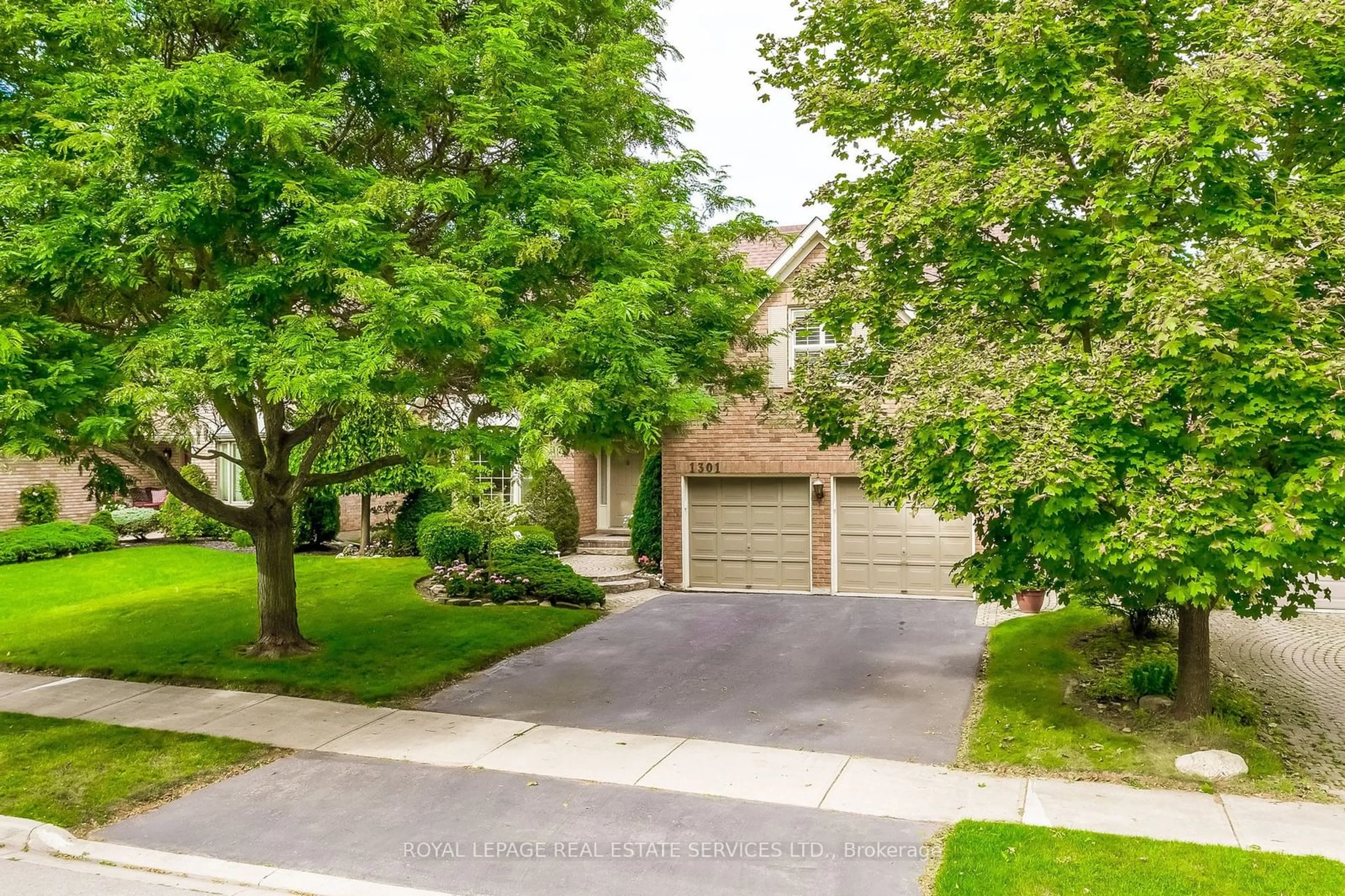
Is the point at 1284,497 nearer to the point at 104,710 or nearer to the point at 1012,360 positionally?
the point at 1012,360

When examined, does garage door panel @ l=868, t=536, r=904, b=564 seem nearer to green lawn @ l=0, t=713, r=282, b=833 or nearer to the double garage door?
the double garage door

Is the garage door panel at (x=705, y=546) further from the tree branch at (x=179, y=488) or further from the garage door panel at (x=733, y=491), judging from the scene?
the tree branch at (x=179, y=488)

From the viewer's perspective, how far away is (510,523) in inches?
623

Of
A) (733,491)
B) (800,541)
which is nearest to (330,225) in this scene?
(733,491)

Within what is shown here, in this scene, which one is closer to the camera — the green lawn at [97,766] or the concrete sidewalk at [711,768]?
the concrete sidewalk at [711,768]

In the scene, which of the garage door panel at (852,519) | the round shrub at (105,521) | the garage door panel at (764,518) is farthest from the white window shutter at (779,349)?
the round shrub at (105,521)

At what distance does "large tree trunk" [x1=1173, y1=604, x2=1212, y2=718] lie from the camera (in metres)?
7.80

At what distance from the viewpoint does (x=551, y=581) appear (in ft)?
48.0

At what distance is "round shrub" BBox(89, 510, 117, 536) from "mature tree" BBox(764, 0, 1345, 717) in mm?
19779

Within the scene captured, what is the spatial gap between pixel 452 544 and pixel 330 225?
9.73 meters

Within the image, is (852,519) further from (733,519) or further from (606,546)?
(606,546)

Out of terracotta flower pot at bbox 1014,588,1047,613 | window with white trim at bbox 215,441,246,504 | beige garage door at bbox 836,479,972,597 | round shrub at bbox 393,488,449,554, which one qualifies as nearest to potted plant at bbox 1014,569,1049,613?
terracotta flower pot at bbox 1014,588,1047,613

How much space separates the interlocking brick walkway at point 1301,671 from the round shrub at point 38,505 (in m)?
24.9

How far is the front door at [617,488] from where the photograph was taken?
20.9 m
